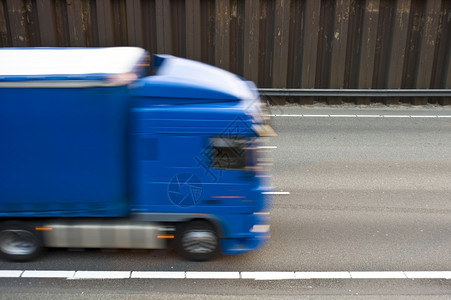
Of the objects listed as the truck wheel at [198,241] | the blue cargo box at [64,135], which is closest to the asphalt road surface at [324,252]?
the truck wheel at [198,241]

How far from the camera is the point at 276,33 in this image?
14.8 meters

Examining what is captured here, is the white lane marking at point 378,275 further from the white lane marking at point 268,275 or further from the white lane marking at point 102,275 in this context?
the white lane marking at point 102,275

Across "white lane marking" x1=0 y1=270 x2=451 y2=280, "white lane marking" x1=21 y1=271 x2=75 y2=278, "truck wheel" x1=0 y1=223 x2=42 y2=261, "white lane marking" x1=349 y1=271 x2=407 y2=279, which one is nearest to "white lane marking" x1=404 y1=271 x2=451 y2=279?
"white lane marking" x1=0 y1=270 x2=451 y2=280

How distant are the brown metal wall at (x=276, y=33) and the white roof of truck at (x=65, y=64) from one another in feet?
30.4

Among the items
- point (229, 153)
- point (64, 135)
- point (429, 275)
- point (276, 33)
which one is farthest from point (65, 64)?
point (276, 33)

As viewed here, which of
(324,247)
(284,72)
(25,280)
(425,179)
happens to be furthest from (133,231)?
(284,72)

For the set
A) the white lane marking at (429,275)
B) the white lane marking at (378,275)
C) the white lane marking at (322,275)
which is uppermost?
the white lane marking at (322,275)

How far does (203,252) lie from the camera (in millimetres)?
5918

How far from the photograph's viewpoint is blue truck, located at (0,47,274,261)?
203 inches

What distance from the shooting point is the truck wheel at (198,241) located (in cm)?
577

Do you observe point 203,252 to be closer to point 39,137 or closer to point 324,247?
point 324,247

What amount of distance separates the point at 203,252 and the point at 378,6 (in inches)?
468

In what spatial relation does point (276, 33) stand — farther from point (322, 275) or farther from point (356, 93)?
point (322, 275)

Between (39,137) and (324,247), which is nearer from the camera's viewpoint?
(39,137)
